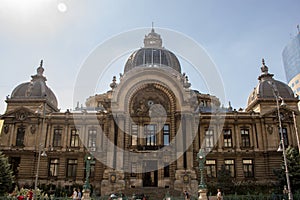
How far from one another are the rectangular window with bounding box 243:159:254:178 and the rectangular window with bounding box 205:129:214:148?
4898mm

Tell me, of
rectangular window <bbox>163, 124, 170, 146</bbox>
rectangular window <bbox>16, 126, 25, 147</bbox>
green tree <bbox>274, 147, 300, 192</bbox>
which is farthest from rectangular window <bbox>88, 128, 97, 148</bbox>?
green tree <bbox>274, 147, 300, 192</bbox>

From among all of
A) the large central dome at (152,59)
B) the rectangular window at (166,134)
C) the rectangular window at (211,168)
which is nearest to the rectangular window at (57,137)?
the rectangular window at (166,134)

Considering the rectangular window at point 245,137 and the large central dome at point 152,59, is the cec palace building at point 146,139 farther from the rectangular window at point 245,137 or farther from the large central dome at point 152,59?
the large central dome at point 152,59

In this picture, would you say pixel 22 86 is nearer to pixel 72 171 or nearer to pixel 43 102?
pixel 43 102

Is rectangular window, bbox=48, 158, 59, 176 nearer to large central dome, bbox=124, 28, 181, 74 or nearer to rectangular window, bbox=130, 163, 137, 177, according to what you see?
rectangular window, bbox=130, 163, 137, 177

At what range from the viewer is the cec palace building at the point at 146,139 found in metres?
37.2

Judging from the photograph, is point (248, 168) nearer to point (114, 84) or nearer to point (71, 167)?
point (114, 84)

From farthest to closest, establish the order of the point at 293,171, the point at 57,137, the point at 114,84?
the point at 57,137 < the point at 114,84 < the point at 293,171

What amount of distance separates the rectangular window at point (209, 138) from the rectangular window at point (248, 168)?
4.90 meters

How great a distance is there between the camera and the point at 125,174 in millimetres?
36719

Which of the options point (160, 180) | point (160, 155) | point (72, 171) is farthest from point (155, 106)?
point (72, 171)

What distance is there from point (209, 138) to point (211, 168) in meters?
4.07

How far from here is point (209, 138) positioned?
40594 mm

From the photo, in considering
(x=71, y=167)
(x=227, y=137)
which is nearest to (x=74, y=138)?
(x=71, y=167)
